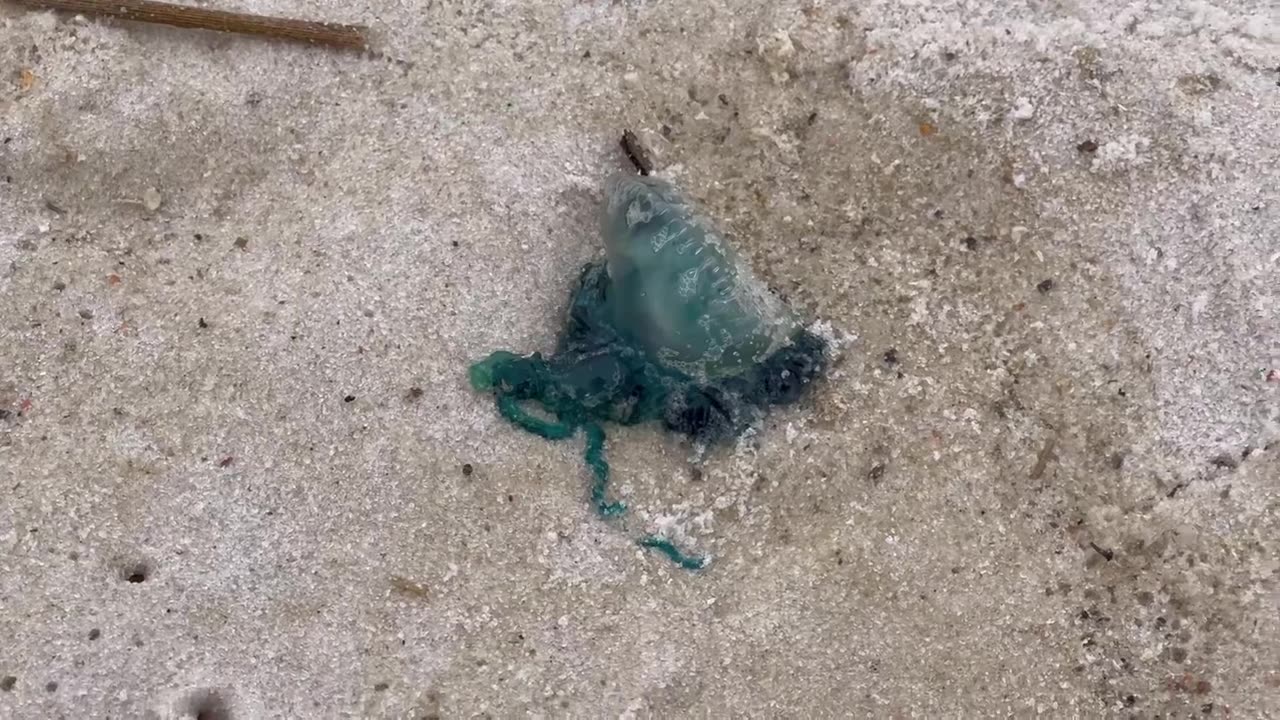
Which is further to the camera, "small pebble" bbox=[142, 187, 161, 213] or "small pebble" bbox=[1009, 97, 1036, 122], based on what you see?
"small pebble" bbox=[142, 187, 161, 213]

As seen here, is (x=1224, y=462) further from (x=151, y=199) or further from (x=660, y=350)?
(x=151, y=199)

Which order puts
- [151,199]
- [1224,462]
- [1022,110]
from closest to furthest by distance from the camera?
[1224,462]
[1022,110]
[151,199]

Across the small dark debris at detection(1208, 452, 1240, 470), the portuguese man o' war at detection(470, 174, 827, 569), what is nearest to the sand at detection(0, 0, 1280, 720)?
the small dark debris at detection(1208, 452, 1240, 470)

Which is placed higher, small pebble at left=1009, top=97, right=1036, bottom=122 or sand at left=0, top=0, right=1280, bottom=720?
small pebble at left=1009, top=97, right=1036, bottom=122

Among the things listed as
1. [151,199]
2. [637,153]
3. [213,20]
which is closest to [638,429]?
[637,153]

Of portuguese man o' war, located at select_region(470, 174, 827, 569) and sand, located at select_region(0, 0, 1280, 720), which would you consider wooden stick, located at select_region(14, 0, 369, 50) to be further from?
portuguese man o' war, located at select_region(470, 174, 827, 569)

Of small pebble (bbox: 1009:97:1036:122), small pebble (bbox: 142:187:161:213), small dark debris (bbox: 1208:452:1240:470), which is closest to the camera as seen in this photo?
small dark debris (bbox: 1208:452:1240:470)
